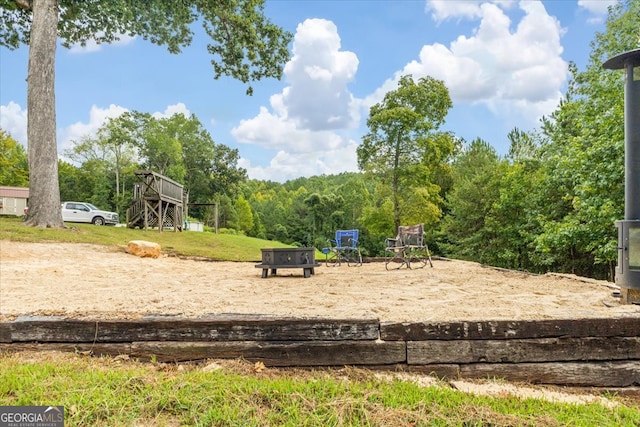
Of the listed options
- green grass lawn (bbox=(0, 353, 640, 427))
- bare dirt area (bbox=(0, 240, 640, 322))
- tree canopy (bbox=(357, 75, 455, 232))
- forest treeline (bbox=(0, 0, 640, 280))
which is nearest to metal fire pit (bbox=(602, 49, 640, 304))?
bare dirt area (bbox=(0, 240, 640, 322))

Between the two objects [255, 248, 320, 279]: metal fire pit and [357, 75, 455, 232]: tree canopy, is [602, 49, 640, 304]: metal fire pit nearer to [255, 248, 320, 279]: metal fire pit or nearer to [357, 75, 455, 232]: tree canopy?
[255, 248, 320, 279]: metal fire pit

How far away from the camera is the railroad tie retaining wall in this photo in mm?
2512

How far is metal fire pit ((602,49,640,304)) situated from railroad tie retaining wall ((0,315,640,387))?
133 centimetres

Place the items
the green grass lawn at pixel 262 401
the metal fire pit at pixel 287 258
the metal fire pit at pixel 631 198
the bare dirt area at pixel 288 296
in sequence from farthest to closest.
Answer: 1. the metal fire pit at pixel 287 258
2. the metal fire pit at pixel 631 198
3. the bare dirt area at pixel 288 296
4. the green grass lawn at pixel 262 401

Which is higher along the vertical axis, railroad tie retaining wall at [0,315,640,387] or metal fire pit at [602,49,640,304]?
metal fire pit at [602,49,640,304]

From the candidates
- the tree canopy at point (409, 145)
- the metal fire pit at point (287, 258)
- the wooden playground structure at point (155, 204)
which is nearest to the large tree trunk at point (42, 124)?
the wooden playground structure at point (155, 204)

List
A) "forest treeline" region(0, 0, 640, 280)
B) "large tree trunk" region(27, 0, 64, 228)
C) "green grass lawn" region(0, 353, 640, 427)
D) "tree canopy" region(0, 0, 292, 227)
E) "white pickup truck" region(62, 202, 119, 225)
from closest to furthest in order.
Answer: "green grass lawn" region(0, 353, 640, 427), "forest treeline" region(0, 0, 640, 280), "large tree trunk" region(27, 0, 64, 228), "tree canopy" region(0, 0, 292, 227), "white pickup truck" region(62, 202, 119, 225)

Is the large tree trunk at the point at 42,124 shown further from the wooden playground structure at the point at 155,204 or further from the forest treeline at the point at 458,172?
the forest treeline at the point at 458,172

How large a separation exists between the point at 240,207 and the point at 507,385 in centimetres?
4544

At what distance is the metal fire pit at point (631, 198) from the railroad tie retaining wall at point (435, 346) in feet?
4.36

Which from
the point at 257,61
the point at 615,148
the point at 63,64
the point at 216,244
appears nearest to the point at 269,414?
the point at 615,148

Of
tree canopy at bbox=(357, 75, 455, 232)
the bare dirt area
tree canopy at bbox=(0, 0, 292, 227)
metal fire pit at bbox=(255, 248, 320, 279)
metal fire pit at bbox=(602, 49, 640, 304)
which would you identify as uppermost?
tree canopy at bbox=(0, 0, 292, 227)

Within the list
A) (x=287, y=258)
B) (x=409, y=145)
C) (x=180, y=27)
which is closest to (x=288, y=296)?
(x=287, y=258)

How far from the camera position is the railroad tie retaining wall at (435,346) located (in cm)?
251
